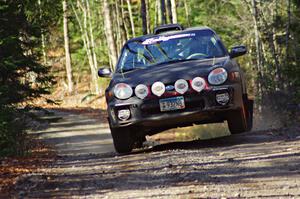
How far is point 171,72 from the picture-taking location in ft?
30.2

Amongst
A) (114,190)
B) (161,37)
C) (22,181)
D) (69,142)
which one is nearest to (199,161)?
(114,190)

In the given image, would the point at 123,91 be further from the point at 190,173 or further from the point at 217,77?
the point at 190,173

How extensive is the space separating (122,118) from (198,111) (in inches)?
45.9

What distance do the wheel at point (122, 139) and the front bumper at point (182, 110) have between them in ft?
0.86

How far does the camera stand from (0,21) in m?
12.7

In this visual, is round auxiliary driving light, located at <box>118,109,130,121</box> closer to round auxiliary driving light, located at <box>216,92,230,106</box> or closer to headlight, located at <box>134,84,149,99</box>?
headlight, located at <box>134,84,149,99</box>

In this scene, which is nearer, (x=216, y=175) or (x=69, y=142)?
(x=216, y=175)

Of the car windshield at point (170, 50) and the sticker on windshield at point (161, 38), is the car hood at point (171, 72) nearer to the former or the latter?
the car windshield at point (170, 50)

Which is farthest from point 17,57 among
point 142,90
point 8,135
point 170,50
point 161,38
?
point 142,90

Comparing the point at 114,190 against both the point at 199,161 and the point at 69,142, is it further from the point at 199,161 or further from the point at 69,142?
the point at 69,142

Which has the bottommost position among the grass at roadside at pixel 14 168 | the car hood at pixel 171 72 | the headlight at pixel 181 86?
the grass at roadside at pixel 14 168

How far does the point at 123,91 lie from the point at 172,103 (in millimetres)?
771

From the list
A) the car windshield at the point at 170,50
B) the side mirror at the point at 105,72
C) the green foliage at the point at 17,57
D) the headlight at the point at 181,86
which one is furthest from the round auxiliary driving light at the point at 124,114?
the green foliage at the point at 17,57

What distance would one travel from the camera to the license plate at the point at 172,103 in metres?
9.00
